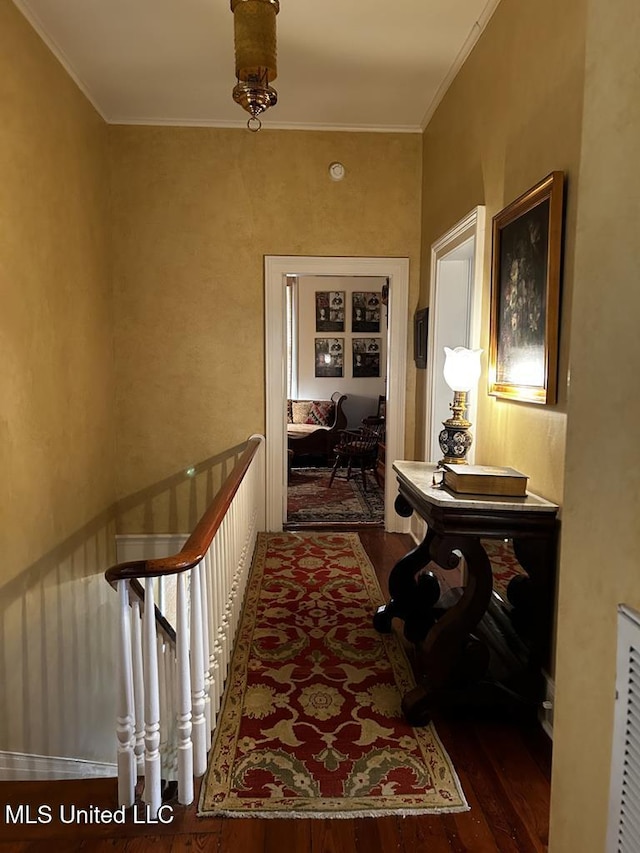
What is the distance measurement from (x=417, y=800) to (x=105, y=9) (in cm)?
383

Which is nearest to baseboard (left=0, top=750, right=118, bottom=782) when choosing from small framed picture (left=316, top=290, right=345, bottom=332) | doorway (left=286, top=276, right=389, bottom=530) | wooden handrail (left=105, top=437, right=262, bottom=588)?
wooden handrail (left=105, top=437, right=262, bottom=588)

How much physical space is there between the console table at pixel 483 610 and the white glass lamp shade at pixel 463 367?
0.59m

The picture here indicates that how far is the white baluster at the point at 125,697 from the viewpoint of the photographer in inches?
65.3

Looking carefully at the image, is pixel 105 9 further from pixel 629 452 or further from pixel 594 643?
pixel 594 643

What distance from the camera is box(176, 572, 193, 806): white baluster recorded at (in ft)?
5.51

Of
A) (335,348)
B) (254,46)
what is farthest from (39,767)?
(335,348)

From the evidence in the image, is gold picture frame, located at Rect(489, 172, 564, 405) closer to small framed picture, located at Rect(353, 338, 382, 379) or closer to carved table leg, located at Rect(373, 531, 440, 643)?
carved table leg, located at Rect(373, 531, 440, 643)

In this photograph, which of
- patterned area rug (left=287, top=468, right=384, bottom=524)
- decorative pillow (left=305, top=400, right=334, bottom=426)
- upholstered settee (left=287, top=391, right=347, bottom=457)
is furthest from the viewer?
decorative pillow (left=305, top=400, right=334, bottom=426)

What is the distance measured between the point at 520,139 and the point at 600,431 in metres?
1.77

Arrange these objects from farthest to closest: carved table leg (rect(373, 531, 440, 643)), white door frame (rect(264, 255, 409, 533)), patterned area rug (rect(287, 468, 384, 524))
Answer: patterned area rug (rect(287, 468, 384, 524))
white door frame (rect(264, 255, 409, 533))
carved table leg (rect(373, 531, 440, 643))

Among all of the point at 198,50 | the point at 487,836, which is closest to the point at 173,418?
the point at 198,50

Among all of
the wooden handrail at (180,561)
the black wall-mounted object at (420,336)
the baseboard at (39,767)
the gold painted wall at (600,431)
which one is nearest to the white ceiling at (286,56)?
the black wall-mounted object at (420,336)

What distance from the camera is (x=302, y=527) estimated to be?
15.5 feet

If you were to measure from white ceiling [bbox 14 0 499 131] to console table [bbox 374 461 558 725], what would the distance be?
8.24ft
